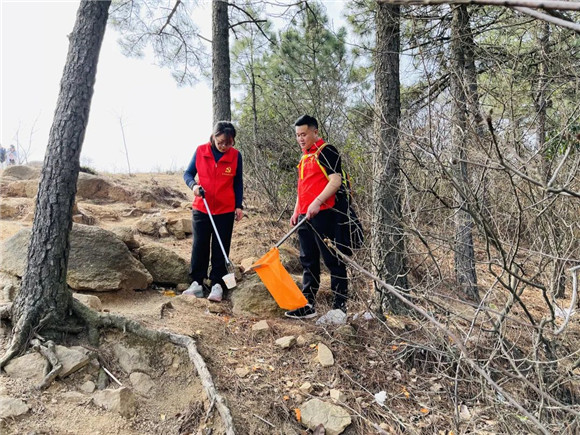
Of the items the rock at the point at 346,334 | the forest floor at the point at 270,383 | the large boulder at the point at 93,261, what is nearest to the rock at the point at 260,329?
the forest floor at the point at 270,383

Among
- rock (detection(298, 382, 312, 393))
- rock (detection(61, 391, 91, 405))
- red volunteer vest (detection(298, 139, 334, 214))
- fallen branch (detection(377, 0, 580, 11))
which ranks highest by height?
fallen branch (detection(377, 0, 580, 11))

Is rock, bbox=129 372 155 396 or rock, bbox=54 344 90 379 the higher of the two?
rock, bbox=54 344 90 379

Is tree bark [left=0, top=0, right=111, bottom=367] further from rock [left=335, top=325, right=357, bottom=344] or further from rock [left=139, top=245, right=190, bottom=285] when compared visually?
rock [left=335, top=325, right=357, bottom=344]

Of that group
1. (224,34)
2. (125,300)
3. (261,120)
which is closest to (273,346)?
(125,300)

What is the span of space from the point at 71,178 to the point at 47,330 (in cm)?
107

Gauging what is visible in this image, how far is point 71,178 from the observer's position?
8.70 ft

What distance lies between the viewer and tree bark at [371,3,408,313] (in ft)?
11.9

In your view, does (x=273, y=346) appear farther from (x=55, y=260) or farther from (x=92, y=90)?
(x=92, y=90)

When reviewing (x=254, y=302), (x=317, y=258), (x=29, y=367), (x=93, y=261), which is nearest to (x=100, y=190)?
(x=93, y=261)

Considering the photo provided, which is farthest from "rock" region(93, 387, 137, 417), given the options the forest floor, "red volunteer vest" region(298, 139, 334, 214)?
"red volunteer vest" region(298, 139, 334, 214)

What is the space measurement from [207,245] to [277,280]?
3.32 ft

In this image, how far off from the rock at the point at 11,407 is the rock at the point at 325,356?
6.20 ft

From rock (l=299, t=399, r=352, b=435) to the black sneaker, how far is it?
102 centimetres

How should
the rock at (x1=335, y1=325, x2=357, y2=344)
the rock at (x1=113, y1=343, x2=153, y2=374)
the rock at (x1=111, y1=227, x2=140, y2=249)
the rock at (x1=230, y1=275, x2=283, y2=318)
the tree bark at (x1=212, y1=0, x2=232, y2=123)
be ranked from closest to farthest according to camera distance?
the rock at (x1=113, y1=343, x2=153, y2=374) < the rock at (x1=335, y1=325, x2=357, y2=344) < the rock at (x1=230, y1=275, x2=283, y2=318) < the rock at (x1=111, y1=227, x2=140, y2=249) < the tree bark at (x1=212, y1=0, x2=232, y2=123)
